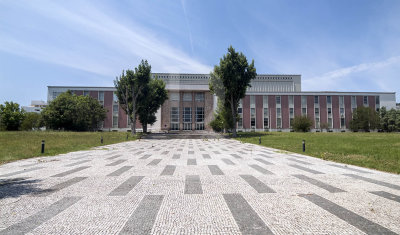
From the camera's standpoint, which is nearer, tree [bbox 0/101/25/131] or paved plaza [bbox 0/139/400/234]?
paved plaza [bbox 0/139/400/234]

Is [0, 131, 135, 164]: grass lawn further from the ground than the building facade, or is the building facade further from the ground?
the building facade

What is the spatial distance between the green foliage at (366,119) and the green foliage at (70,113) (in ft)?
238

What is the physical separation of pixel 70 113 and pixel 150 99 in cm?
2467

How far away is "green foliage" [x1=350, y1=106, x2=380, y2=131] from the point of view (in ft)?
168

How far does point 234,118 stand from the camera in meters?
33.2

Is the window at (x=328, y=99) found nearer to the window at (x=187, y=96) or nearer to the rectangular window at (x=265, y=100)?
the rectangular window at (x=265, y=100)

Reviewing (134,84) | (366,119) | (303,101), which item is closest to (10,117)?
(134,84)

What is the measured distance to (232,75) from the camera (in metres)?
30.5

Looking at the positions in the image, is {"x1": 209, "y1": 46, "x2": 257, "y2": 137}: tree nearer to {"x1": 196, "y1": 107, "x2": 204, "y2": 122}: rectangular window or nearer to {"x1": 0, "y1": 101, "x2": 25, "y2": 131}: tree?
{"x1": 196, "y1": 107, "x2": 204, "y2": 122}: rectangular window

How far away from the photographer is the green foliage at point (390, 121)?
168ft

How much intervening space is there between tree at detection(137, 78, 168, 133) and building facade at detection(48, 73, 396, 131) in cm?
2182

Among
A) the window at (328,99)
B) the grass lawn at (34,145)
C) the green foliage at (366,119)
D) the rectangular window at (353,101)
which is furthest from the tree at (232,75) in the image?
the rectangular window at (353,101)

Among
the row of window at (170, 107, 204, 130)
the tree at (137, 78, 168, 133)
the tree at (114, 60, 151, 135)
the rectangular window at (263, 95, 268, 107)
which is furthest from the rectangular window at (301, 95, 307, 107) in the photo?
the tree at (114, 60, 151, 135)

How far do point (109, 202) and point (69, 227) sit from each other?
103 centimetres
